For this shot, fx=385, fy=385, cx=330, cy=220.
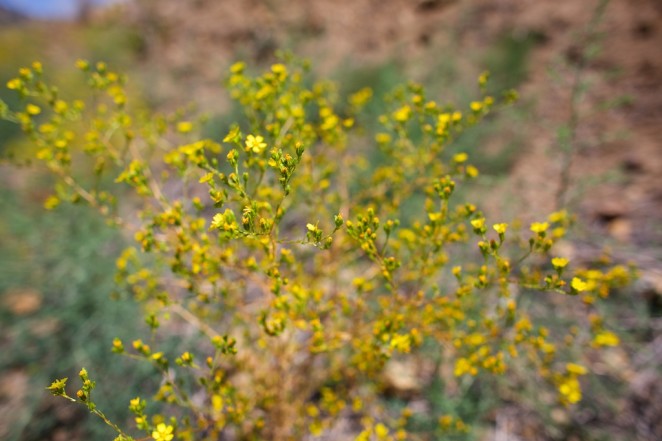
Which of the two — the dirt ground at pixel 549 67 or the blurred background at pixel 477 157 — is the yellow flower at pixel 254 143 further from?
the dirt ground at pixel 549 67

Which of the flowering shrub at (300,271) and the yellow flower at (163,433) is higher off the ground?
the flowering shrub at (300,271)

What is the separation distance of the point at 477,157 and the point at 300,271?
3.06m

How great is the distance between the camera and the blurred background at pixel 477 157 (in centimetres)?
256

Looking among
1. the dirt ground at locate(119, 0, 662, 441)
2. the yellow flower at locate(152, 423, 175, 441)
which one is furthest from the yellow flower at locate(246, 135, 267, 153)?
the dirt ground at locate(119, 0, 662, 441)

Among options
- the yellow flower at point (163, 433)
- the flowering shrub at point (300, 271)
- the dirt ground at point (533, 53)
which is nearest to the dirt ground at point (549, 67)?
the dirt ground at point (533, 53)

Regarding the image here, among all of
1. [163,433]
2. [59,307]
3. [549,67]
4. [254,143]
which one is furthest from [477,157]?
[59,307]

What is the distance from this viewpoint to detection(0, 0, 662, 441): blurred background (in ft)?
8.41

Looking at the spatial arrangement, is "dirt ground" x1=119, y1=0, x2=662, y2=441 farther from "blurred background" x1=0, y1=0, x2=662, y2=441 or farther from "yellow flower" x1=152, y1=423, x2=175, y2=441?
"yellow flower" x1=152, y1=423, x2=175, y2=441

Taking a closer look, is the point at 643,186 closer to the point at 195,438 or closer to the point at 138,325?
the point at 195,438

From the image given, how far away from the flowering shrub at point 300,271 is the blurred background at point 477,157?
1.06 feet

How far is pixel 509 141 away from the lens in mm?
4539

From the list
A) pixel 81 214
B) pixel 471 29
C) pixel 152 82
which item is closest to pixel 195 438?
pixel 81 214

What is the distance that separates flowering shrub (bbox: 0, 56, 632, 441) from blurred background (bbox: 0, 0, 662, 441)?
32 cm

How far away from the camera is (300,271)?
218 centimetres
